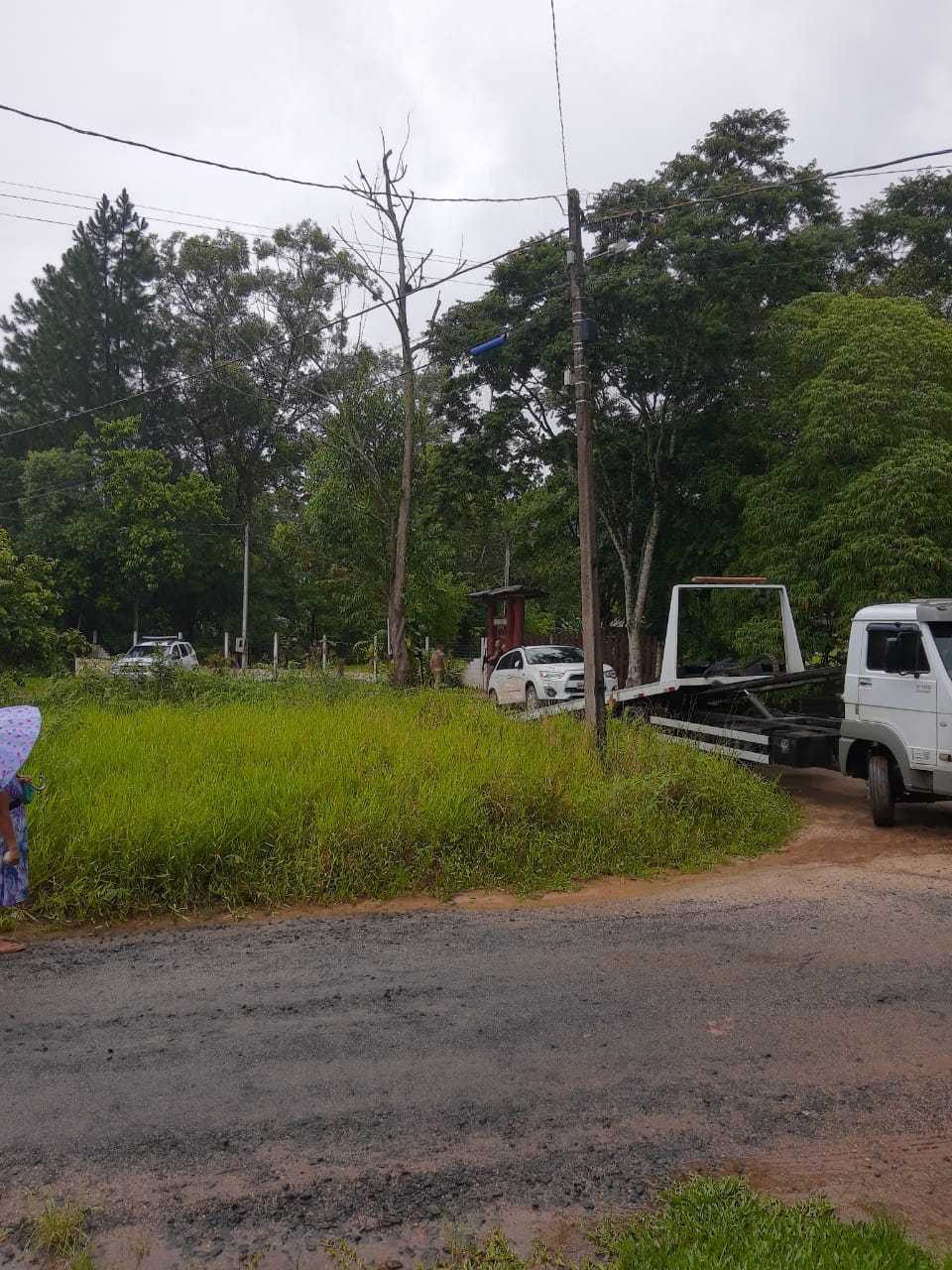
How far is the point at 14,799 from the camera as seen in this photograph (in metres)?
5.36

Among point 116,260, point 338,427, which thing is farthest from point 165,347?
point 338,427

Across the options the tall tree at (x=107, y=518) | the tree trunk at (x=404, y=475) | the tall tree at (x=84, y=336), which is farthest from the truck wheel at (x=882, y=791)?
the tall tree at (x=84, y=336)

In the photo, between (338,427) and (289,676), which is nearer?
(289,676)

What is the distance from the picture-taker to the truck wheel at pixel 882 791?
30.1 feet

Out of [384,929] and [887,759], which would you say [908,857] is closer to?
[887,759]

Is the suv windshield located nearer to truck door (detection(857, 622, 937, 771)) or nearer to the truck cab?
the truck cab

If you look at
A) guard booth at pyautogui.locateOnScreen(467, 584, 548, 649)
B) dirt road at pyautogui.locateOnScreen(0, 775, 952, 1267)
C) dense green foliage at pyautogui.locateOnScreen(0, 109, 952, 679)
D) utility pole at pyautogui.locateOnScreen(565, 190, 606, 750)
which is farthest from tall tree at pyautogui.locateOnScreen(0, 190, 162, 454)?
dirt road at pyautogui.locateOnScreen(0, 775, 952, 1267)

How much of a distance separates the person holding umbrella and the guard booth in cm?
1855

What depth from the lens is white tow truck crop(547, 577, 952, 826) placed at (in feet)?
28.2

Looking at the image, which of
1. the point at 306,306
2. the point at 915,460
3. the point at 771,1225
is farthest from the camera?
the point at 306,306

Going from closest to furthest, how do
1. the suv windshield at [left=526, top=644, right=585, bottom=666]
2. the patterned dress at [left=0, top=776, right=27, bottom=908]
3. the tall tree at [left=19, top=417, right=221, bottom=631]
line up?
the patterned dress at [left=0, top=776, right=27, bottom=908] → the suv windshield at [left=526, top=644, right=585, bottom=666] → the tall tree at [left=19, top=417, right=221, bottom=631]

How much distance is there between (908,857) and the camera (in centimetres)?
821

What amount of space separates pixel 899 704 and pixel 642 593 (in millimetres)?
14080

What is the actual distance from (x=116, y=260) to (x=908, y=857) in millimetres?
46874
